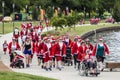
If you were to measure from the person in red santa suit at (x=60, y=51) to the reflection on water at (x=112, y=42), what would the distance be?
1197 cm

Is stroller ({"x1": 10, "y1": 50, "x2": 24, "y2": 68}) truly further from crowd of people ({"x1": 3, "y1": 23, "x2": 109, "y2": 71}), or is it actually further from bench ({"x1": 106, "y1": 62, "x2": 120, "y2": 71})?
bench ({"x1": 106, "y1": 62, "x2": 120, "y2": 71})

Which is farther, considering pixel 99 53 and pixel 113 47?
pixel 113 47

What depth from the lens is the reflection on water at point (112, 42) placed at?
4361cm

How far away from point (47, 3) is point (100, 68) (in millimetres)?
74527

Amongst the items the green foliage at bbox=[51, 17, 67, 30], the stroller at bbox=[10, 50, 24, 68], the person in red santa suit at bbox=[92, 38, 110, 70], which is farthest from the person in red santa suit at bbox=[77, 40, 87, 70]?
the green foliage at bbox=[51, 17, 67, 30]

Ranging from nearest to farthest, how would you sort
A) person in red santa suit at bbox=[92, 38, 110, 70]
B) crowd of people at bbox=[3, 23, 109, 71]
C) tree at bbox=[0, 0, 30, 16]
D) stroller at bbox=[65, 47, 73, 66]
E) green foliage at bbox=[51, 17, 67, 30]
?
person in red santa suit at bbox=[92, 38, 110, 70], crowd of people at bbox=[3, 23, 109, 71], stroller at bbox=[65, 47, 73, 66], green foliage at bbox=[51, 17, 67, 30], tree at bbox=[0, 0, 30, 16]

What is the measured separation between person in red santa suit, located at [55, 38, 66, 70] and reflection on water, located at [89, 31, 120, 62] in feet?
39.3

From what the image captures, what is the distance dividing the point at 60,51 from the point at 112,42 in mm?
29585

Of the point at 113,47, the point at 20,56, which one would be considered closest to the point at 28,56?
the point at 20,56

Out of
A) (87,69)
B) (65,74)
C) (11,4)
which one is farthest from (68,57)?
(11,4)

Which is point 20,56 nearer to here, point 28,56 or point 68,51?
point 28,56

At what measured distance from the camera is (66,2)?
340 ft

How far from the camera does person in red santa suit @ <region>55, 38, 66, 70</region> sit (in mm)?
29391

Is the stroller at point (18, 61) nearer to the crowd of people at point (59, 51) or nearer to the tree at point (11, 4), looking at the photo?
the crowd of people at point (59, 51)
